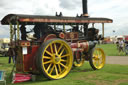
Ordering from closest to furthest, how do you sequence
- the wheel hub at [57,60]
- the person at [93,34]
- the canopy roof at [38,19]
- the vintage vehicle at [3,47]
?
the canopy roof at [38,19], the wheel hub at [57,60], the person at [93,34], the vintage vehicle at [3,47]

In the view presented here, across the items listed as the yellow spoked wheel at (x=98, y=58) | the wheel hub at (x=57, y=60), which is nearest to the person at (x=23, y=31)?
the wheel hub at (x=57, y=60)

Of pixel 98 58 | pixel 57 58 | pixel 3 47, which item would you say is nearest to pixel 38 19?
pixel 57 58

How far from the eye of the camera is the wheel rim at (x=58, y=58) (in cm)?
692

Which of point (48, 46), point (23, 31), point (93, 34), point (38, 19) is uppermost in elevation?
point (38, 19)

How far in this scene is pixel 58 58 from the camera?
6988 mm

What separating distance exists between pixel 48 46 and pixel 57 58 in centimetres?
56

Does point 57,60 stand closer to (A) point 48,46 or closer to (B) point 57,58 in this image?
(B) point 57,58

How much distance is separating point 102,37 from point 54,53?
345 centimetres

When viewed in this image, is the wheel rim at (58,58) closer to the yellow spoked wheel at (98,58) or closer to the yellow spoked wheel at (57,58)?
the yellow spoked wheel at (57,58)

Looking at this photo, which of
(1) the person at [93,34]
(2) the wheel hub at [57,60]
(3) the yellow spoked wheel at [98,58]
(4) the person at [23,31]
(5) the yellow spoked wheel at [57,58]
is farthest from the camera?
(1) the person at [93,34]

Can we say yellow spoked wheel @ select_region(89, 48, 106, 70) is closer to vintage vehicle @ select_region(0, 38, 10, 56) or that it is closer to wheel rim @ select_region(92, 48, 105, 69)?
wheel rim @ select_region(92, 48, 105, 69)

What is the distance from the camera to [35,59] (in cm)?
661

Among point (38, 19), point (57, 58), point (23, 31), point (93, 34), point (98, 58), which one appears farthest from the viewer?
point (93, 34)

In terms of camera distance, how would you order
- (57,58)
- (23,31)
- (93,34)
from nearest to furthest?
(57,58) < (23,31) < (93,34)
